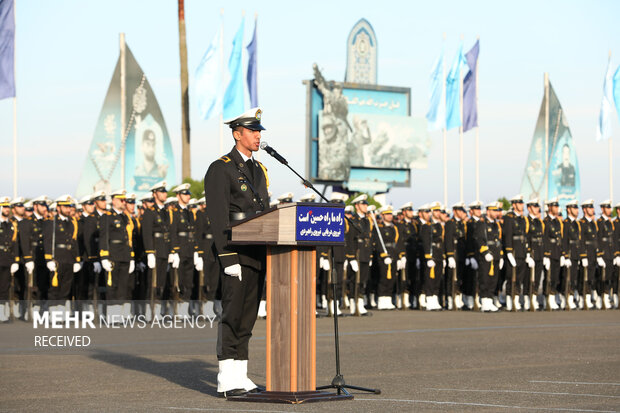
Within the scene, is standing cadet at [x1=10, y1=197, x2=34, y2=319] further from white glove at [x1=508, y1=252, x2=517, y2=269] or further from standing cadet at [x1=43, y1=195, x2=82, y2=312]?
white glove at [x1=508, y1=252, x2=517, y2=269]

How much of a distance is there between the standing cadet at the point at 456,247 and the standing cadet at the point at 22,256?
7.92m

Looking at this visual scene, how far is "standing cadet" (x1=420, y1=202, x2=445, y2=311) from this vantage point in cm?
2105

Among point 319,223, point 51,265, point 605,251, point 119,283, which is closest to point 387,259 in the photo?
point 605,251

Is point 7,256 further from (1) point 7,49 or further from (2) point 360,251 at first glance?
(1) point 7,49

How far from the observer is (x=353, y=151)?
45469 millimetres

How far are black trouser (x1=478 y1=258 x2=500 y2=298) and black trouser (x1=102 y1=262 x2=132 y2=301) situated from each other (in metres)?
6.86

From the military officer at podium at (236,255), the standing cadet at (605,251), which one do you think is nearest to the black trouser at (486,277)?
the standing cadet at (605,251)

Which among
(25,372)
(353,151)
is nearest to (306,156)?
(353,151)

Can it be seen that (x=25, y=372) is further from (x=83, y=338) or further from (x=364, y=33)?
(x=364, y=33)

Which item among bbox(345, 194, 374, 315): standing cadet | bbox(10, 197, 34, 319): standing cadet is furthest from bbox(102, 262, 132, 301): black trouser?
bbox(345, 194, 374, 315): standing cadet

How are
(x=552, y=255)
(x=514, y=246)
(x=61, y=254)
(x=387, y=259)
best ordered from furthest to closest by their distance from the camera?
(x=552, y=255)
(x=387, y=259)
(x=514, y=246)
(x=61, y=254)

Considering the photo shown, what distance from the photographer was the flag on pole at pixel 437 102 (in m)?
36.8

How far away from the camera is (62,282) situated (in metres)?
Result: 16.8

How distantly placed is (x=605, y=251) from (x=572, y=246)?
91cm
